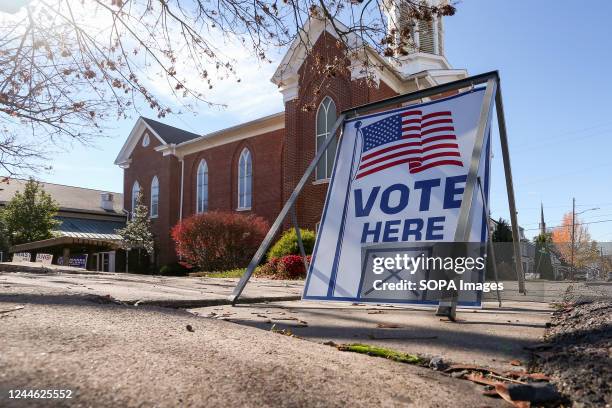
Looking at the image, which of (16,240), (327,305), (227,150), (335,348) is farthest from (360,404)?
(16,240)

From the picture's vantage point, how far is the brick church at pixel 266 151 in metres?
17.6

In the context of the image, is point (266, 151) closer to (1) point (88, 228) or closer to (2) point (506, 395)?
(1) point (88, 228)

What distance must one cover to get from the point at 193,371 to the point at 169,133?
30.2 meters

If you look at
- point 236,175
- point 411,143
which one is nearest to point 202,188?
point 236,175

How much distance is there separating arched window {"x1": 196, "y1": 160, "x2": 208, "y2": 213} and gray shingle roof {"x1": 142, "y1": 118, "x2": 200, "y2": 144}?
3719 mm

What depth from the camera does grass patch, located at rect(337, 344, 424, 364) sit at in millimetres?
1972

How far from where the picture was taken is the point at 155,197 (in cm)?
2883

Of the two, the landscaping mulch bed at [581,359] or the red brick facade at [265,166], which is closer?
the landscaping mulch bed at [581,359]

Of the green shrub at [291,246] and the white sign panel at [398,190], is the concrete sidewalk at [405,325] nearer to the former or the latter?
the white sign panel at [398,190]

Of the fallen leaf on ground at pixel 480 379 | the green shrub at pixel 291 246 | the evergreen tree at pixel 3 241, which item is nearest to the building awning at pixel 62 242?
the evergreen tree at pixel 3 241

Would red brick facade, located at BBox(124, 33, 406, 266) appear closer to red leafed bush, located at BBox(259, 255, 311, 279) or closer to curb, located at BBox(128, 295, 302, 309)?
red leafed bush, located at BBox(259, 255, 311, 279)

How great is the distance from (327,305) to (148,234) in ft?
80.6

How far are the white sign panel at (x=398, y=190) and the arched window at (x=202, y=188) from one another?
75.2ft

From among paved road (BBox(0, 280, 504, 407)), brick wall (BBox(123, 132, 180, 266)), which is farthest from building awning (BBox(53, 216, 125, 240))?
paved road (BBox(0, 280, 504, 407))
